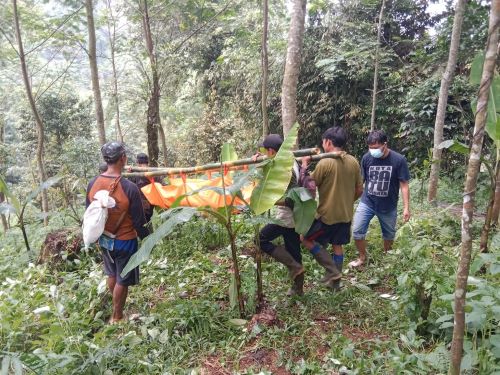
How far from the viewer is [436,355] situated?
7.63 feet

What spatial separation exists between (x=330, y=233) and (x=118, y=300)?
206 cm

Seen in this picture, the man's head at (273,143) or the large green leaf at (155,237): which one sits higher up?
the man's head at (273,143)

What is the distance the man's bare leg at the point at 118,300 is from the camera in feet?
11.2

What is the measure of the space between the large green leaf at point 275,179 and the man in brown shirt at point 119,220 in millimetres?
1108

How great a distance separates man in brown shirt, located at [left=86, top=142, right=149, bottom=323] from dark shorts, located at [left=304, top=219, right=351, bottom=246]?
156 centimetres

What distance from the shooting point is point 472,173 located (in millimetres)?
1730

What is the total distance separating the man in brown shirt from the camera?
332 cm

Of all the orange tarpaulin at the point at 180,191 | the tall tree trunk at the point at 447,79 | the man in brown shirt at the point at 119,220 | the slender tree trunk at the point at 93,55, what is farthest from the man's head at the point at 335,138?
the slender tree trunk at the point at 93,55

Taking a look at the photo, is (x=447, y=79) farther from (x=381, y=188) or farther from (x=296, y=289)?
(x=296, y=289)

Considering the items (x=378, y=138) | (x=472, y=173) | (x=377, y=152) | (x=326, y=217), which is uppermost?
(x=472, y=173)

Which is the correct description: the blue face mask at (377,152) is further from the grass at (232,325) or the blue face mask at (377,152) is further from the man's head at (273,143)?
the man's head at (273,143)

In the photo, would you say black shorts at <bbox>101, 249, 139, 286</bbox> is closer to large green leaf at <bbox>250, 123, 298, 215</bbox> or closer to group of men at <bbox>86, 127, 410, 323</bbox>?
group of men at <bbox>86, 127, 410, 323</bbox>

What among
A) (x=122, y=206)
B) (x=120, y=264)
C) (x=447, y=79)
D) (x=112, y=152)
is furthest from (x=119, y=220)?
(x=447, y=79)

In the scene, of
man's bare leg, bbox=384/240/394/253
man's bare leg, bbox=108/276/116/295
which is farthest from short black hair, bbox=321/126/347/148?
man's bare leg, bbox=108/276/116/295
